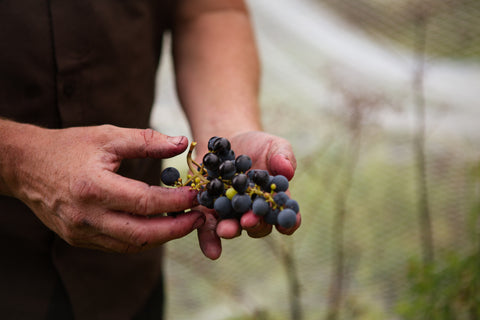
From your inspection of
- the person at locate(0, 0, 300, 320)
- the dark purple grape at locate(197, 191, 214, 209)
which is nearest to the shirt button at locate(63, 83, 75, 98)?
the person at locate(0, 0, 300, 320)

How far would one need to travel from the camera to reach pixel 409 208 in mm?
3201

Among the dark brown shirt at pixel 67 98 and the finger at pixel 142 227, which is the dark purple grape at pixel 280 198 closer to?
the finger at pixel 142 227

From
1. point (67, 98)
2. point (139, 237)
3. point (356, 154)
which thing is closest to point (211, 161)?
point (139, 237)

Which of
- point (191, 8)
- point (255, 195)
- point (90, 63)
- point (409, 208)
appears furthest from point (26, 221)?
point (409, 208)

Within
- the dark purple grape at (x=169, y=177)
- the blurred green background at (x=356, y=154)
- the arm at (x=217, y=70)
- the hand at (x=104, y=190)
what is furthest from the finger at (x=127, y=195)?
the blurred green background at (x=356, y=154)

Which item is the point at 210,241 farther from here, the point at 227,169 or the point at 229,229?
the point at 227,169

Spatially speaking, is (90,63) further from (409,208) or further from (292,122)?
(409,208)

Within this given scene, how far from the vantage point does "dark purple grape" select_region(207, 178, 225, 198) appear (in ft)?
3.37

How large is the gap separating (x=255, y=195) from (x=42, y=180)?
1.87 ft

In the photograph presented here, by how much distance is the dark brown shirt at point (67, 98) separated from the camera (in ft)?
4.38

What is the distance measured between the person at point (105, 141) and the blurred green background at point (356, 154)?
103 centimetres

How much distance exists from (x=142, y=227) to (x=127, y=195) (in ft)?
0.30

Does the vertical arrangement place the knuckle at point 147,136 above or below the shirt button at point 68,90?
below

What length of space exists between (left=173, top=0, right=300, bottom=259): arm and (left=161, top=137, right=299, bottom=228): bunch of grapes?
0.82 feet
